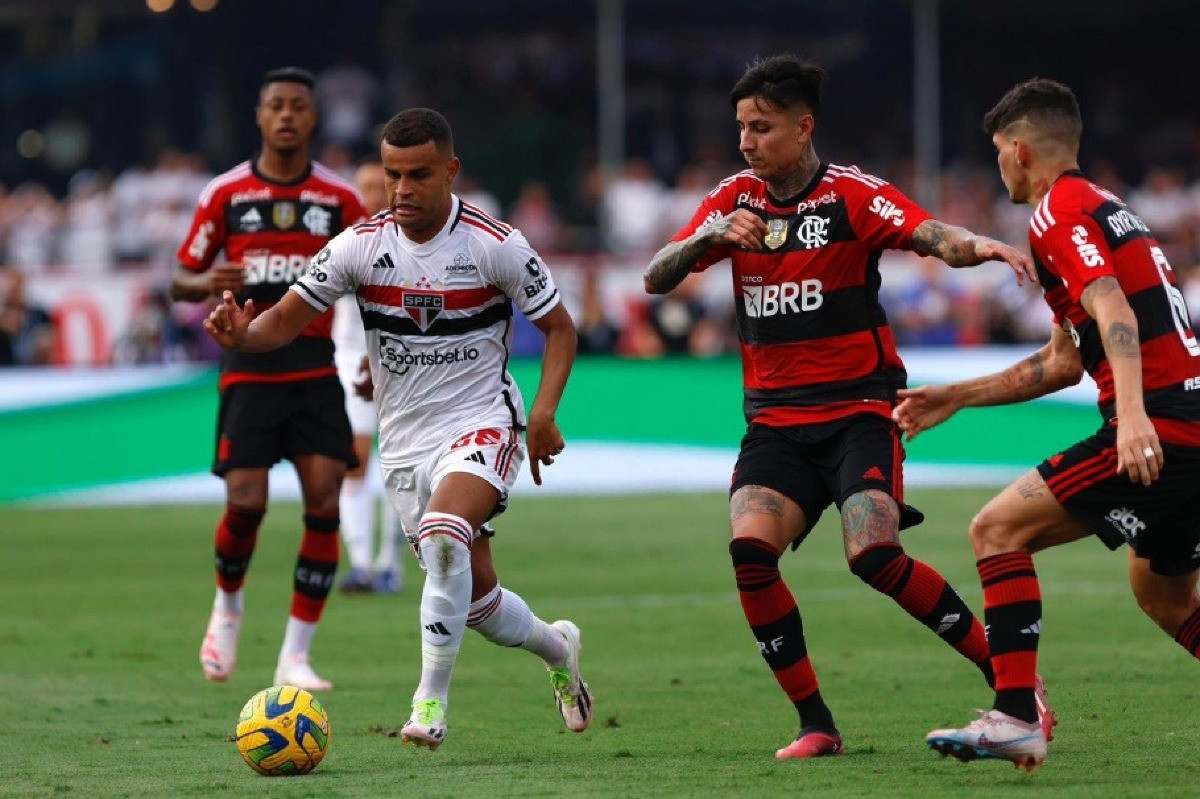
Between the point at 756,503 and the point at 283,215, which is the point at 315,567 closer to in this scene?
the point at 283,215

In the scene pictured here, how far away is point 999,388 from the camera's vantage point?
7328 mm

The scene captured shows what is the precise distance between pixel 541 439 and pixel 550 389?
0.73 ft

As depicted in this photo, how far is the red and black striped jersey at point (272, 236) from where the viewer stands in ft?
33.0

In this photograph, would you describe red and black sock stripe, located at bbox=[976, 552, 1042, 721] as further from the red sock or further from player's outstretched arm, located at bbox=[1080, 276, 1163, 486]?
player's outstretched arm, located at bbox=[1080, 276, 1163, 486]

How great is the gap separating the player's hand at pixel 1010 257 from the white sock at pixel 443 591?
2137 mm

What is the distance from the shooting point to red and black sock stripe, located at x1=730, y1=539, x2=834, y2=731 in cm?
741

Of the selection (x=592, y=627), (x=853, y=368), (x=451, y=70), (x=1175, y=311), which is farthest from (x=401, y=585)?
(x=451, y=70)

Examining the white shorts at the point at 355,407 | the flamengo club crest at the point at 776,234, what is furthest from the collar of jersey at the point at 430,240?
the white shorts at the point at 355,407

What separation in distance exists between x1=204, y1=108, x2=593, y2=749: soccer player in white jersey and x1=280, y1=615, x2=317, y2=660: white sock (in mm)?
1902

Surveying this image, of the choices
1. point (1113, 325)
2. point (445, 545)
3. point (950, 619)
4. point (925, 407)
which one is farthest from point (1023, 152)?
point (445, 545)

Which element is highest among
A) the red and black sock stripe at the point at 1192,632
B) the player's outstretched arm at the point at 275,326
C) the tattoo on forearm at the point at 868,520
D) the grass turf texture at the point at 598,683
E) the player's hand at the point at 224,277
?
the player's hand at the point at 224,277

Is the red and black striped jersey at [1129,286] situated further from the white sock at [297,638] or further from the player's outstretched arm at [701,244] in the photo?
the white sock at [297,638]

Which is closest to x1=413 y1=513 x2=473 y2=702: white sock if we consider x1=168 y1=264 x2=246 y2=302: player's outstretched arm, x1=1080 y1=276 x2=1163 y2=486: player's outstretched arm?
x1=1080 y1=276 x2=1163 y2=486: player's outstretched arm

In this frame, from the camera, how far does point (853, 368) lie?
770 cm
